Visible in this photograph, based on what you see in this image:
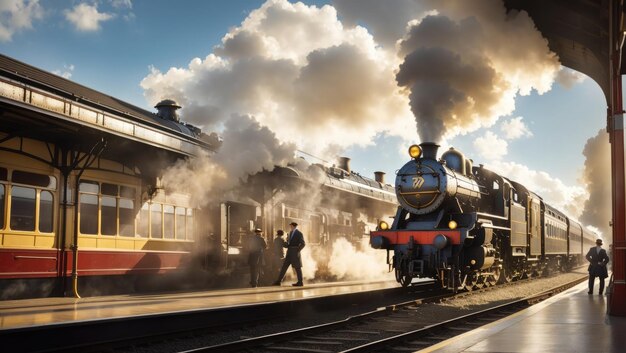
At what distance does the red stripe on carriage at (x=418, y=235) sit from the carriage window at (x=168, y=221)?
14.9 ft

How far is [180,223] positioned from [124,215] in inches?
79.9

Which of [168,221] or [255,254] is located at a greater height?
[168,221]

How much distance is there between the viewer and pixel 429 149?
13.8 m

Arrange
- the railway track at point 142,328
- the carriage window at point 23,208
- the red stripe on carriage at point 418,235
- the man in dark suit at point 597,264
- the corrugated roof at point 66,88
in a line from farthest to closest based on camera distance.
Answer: the man in dark suit at point 597,264, the red stripe on carriage at point 418,235, the corrugated roof at point 66,88, the carriage window at point 23,208, the railway track at point 142,328

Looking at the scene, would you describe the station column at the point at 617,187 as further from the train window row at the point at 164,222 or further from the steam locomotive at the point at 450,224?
the train window row at the point at 164,222

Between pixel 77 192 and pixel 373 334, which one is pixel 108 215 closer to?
pixel 77 192

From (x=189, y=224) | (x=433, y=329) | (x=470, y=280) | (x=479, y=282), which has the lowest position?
(x=433, y=329)

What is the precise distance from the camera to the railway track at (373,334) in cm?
760

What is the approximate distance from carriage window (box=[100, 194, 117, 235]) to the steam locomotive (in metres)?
5.37

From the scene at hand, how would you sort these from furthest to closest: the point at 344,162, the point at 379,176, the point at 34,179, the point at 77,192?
the point at 379,176
the point at 344,162
the point at 77,192
the point at 34,179

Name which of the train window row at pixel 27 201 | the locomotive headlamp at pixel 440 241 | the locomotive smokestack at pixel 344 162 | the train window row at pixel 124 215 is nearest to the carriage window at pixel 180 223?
the train window row at pixel 124 215

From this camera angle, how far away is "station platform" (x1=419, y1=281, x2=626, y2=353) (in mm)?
6273

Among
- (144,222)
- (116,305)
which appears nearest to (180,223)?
(144,222)

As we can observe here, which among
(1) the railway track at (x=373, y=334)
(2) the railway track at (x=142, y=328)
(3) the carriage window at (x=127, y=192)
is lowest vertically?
(1) the railway track at (x=373, y=334)
